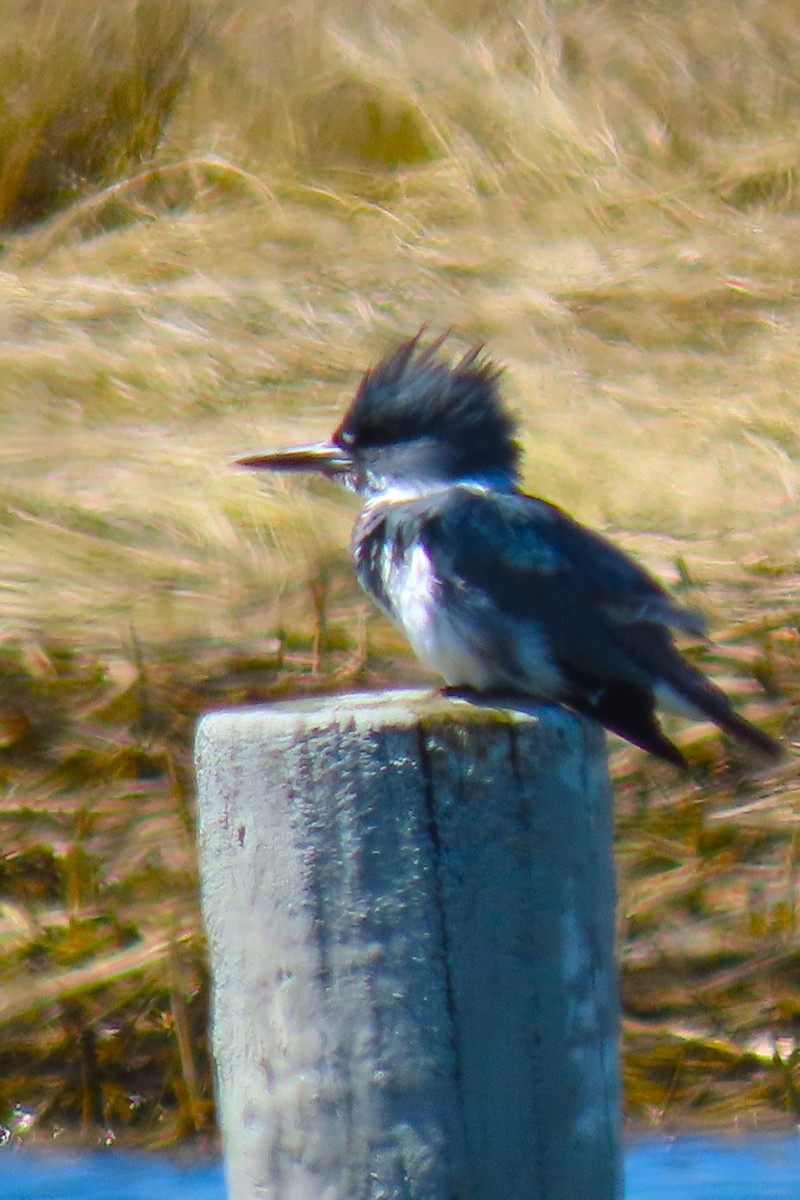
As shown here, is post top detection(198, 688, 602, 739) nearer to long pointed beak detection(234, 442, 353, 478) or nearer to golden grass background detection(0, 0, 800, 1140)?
long pointed beak detection(234, 442, 353, 478)

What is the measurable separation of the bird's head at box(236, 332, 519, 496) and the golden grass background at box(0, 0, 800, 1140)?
0.77 m

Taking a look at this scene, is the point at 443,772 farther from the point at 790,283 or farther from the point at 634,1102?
the point at 790,283

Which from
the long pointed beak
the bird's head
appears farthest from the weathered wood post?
the long pointed beak

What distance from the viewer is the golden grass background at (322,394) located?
3643mm

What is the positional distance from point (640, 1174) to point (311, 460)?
1.37 meters

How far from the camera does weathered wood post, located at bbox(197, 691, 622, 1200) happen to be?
1.56 m

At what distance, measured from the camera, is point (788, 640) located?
160 inches

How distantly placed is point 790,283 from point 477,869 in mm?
4626

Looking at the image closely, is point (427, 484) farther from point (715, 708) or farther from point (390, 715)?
point (390, 715)

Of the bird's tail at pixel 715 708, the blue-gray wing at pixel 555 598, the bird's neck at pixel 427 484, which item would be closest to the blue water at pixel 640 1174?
the bird's tail at pixel 715 708

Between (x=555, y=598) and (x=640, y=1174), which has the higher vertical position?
(x=555, y=598)

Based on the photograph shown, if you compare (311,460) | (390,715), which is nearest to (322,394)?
(311,460)

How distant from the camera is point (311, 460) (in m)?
3.43

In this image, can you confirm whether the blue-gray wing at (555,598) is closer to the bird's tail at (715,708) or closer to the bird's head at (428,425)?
the bird's tail at (715,708)
